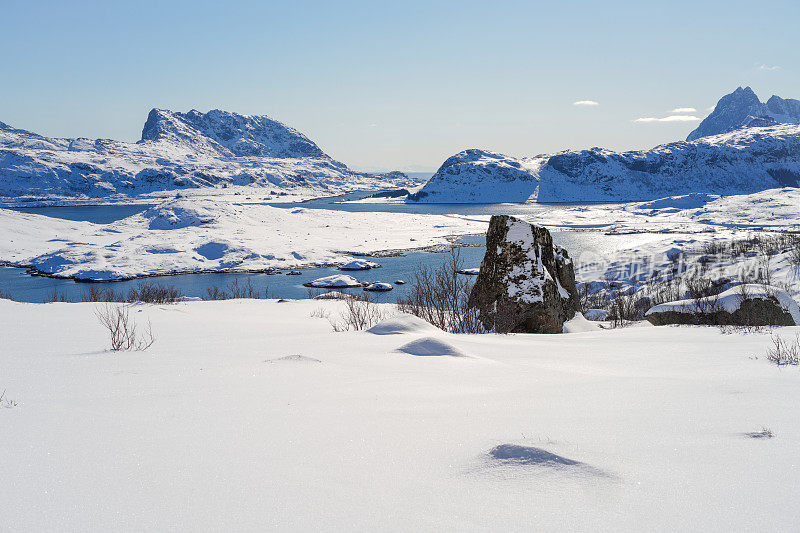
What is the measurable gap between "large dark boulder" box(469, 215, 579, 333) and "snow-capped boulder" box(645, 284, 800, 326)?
300cm

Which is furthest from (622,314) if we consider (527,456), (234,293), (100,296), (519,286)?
(234,293)

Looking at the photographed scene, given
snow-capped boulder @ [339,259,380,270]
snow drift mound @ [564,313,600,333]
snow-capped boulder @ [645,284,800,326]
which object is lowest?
snow-capped boulder @ [339,259,380,270]

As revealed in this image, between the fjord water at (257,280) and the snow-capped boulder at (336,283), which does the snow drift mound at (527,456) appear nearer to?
the fjord water at (257,280)

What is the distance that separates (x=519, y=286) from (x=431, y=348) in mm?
7502

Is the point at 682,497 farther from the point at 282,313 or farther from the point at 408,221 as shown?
the point at 408,221

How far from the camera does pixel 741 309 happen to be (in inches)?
474

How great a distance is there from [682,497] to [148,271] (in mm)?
66426

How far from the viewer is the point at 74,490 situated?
204cm

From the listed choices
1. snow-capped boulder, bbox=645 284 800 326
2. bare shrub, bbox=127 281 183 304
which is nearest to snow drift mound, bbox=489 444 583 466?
snow-capped boulder, bbox=645 284 800 326

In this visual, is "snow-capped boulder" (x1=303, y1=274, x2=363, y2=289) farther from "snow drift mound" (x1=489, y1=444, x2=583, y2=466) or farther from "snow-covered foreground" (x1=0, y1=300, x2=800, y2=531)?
"snow drift mound" (x1=489, y1=444, x2=583, y2=466)

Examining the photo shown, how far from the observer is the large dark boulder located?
11.8 m

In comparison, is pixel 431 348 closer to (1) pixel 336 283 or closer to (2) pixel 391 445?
(2) pixel 391 445

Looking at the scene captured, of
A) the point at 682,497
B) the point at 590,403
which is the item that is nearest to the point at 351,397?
the point at 590,403

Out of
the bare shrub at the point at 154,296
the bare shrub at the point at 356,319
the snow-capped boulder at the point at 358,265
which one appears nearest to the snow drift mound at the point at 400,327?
the bare shrub at the point at 356,319
